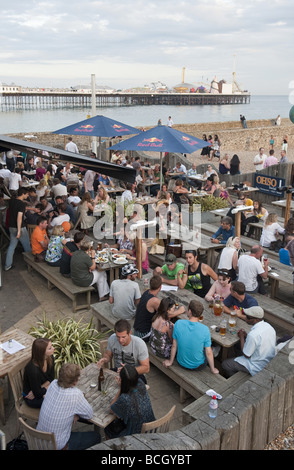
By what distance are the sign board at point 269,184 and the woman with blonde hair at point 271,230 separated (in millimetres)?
4800

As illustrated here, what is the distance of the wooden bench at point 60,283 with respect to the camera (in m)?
6.72

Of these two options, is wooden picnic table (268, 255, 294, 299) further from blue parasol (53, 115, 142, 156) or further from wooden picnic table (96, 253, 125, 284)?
blue parasol (53, 115, 142, 156)

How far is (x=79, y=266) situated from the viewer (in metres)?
6.72

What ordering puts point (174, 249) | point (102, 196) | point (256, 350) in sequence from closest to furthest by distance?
point (256, 350)
point (174, 249)
point (102, 196)

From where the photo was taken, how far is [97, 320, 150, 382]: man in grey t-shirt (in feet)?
14.1

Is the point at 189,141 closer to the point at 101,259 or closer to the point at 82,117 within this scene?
the point at 101,259

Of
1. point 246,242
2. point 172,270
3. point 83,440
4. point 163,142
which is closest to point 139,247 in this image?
point 172,270

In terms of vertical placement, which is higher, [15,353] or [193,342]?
[193,342]

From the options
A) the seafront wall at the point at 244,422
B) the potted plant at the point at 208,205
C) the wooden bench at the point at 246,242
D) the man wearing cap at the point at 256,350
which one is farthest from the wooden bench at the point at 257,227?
the seafront wall at the point at 244,422

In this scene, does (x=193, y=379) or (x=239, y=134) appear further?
(x=239, y=134)

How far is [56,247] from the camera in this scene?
756 cm

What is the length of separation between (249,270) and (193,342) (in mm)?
2020

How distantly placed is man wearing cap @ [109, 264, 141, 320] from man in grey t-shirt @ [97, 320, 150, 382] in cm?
118

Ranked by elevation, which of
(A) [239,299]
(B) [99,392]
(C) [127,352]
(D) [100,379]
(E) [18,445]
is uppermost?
(A) [239,299]
